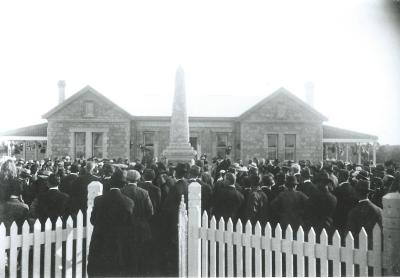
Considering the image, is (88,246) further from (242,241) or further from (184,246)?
(242,241)

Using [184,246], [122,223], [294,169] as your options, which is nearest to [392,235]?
[184,246]

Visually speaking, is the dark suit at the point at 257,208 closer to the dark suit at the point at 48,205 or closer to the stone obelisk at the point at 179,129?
the dark suit at the point at 48,205

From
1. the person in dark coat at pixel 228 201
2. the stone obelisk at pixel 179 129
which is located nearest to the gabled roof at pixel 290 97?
the stone obelisk at pixel 179 129

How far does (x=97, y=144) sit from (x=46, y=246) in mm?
23284

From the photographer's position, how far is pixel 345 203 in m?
7.64

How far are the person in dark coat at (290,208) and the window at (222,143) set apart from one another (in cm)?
2125

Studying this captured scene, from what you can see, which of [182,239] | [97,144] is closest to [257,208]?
[182,239]

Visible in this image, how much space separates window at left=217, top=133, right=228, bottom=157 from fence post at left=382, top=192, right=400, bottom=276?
78.4ft

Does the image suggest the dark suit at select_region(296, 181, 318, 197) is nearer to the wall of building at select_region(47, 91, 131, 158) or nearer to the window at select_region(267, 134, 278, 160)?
the window at select_region(267, 134, 278, 160)

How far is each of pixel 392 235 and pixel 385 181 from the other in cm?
449

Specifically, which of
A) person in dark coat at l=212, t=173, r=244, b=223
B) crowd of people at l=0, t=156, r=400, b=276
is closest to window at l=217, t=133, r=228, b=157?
crowd of people at l=0, t=156, r=400, b=276

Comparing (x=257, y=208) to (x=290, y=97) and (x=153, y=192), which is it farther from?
(x=290, y=97)

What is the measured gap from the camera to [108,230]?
586 cm

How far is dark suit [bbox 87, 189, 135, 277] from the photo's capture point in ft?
19.1
